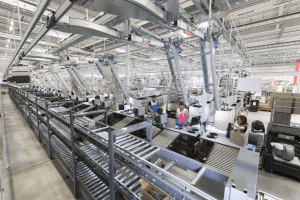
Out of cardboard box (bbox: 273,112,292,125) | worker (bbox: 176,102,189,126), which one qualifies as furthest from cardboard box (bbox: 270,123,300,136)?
worker (bbox: 176,102,189,126)

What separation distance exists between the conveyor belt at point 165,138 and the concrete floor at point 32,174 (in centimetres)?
223

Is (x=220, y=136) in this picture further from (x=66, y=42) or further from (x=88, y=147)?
(x=66, y=42)

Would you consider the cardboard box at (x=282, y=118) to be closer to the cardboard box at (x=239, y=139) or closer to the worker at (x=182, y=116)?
the cardboard box at (x=239, y=139)

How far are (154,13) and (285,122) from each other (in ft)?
16.1

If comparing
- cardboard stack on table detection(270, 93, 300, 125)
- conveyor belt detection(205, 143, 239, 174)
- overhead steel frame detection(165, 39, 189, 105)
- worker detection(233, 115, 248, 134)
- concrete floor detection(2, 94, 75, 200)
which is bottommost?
concrete floor detection(2, 94, 75, 200)

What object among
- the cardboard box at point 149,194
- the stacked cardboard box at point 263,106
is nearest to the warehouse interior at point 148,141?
the cardboard box at point 149,194

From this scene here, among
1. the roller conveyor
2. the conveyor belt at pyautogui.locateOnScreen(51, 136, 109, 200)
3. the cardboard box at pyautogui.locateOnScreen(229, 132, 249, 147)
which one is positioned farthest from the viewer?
the cardboard box at pyautogui.locateOnScreen(229, 132, 249, 147)

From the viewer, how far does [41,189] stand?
2.93 metres

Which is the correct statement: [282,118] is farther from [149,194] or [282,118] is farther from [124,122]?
[124,122]

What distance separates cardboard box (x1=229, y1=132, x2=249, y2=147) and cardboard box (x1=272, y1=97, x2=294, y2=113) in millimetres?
1623

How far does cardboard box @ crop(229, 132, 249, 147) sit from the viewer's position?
327 centimetres

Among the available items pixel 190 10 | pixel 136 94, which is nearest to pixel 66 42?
pixel 190 10

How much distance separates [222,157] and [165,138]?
144 cm

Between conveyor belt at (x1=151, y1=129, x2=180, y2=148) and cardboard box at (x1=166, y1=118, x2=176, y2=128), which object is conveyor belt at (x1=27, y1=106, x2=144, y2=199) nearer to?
conveyor belt at (x1=151, y1=129, x2=180, y2=148)
